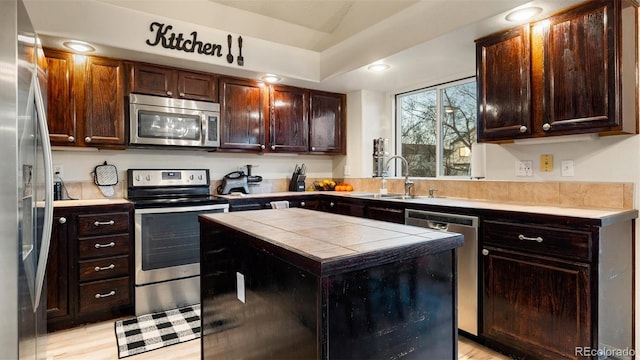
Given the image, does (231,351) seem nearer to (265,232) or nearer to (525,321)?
(265,232)

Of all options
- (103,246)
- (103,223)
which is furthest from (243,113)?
(103,246)

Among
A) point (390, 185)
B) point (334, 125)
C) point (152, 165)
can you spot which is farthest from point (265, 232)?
point (334, 125)

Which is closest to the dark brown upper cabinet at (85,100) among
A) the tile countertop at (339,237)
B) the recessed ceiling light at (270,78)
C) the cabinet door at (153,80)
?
the cabinet door at (153,80)

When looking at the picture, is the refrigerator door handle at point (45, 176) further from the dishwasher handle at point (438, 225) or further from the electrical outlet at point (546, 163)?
the electrical outlet at point (546, 163)

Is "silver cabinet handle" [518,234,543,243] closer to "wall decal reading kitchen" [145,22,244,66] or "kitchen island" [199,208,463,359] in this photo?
"kitchen island" [199,208,463,359]

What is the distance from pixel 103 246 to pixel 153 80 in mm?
1479

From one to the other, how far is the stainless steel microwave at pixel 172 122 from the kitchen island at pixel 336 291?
192 centimetres

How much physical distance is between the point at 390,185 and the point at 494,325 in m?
1.97

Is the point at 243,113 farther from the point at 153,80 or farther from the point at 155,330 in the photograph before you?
the point at 155,330

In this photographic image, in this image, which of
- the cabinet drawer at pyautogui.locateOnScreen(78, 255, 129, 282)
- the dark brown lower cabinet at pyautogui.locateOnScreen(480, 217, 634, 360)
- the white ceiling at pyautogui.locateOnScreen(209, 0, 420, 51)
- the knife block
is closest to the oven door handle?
Result: the cabinet drawer at pyautogui.locateOnScreen(78, 255, 129, 282)

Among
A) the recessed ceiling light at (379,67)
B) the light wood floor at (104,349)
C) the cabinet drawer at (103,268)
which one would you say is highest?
the recessed ceiling light at (379,67)

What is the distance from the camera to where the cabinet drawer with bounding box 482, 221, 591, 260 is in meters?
1.83

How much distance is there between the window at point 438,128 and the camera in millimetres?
3490

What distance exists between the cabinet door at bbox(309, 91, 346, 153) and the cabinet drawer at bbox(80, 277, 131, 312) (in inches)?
91.6
